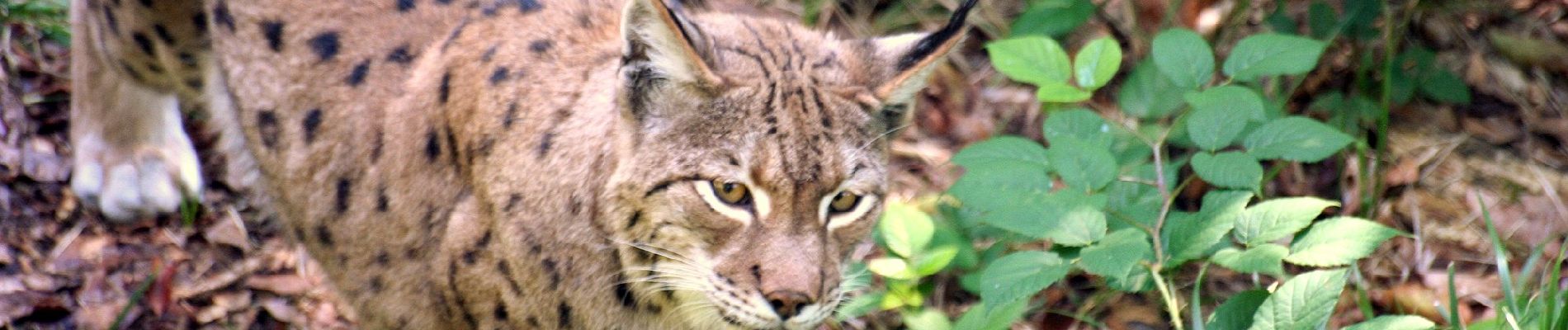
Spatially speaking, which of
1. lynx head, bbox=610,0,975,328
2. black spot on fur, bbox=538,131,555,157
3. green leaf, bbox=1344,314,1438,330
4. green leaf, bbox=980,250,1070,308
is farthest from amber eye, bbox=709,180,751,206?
green leaf, bbox=1344,314,1438,330

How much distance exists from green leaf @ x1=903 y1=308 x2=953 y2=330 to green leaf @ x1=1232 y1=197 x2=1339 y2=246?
105 centimetres

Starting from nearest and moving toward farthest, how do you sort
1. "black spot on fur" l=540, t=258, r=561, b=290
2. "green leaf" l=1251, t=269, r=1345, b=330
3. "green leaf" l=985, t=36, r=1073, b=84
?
"green leaf" l=1251, t=269, r=1345, b=330 < "black spot on fur" l=540, t=258, r=561, b=290 < "green leaf" l=985, t=36, r=1073, b=84

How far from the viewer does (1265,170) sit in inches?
221

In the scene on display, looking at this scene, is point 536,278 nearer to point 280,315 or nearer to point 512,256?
point 512,256

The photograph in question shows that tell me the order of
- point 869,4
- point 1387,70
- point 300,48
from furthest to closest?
point 869,4 < point 1387,70 < point 300,48

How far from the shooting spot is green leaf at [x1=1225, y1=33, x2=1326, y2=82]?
153 inches

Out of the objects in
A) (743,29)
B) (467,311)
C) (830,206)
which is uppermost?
(743,29)

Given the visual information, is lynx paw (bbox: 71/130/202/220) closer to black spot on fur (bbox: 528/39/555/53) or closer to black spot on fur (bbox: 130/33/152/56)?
black spot on fur (bbox: 130/33/152/56)

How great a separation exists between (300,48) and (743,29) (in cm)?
143

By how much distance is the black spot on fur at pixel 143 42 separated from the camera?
4.85 meters

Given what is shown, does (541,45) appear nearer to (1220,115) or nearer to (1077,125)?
(1077,125)

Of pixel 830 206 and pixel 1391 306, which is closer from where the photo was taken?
pixel 830 206

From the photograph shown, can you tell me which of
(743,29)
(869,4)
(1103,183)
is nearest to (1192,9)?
(869,4)

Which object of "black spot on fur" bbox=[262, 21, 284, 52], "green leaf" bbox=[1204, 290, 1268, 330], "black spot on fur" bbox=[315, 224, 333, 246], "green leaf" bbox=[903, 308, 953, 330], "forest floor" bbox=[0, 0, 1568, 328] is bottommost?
"forest floor" bbox=[0, 0, 1568, 328]
